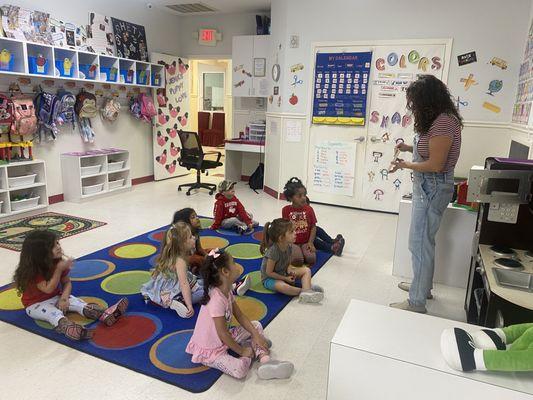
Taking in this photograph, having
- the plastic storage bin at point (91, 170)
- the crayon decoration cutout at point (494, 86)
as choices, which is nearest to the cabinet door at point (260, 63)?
the plastic storage bin at point (91, 170)

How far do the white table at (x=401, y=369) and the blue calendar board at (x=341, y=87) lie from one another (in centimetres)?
399

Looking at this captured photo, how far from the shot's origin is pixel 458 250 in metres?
3.05

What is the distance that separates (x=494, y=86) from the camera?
451cm

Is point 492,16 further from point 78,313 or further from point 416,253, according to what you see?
point 78,313

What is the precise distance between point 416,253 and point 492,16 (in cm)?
333

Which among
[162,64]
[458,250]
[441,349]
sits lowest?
[458,250]

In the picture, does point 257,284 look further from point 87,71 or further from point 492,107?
point 87,71

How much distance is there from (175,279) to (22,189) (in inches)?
122

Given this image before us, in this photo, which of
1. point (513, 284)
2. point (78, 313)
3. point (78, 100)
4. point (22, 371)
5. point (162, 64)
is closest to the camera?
point (513, 284)

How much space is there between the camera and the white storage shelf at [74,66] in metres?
4.30

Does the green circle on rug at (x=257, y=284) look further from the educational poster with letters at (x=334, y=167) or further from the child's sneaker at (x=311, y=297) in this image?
the educational poster with letters at (x=334, y=167)

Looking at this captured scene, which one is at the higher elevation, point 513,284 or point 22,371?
point 513,284

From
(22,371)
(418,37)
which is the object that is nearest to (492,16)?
(418,37)

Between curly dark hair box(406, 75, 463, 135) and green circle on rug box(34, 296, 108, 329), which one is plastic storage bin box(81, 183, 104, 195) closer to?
green circle on rug box(34, 296, 108, 329)
